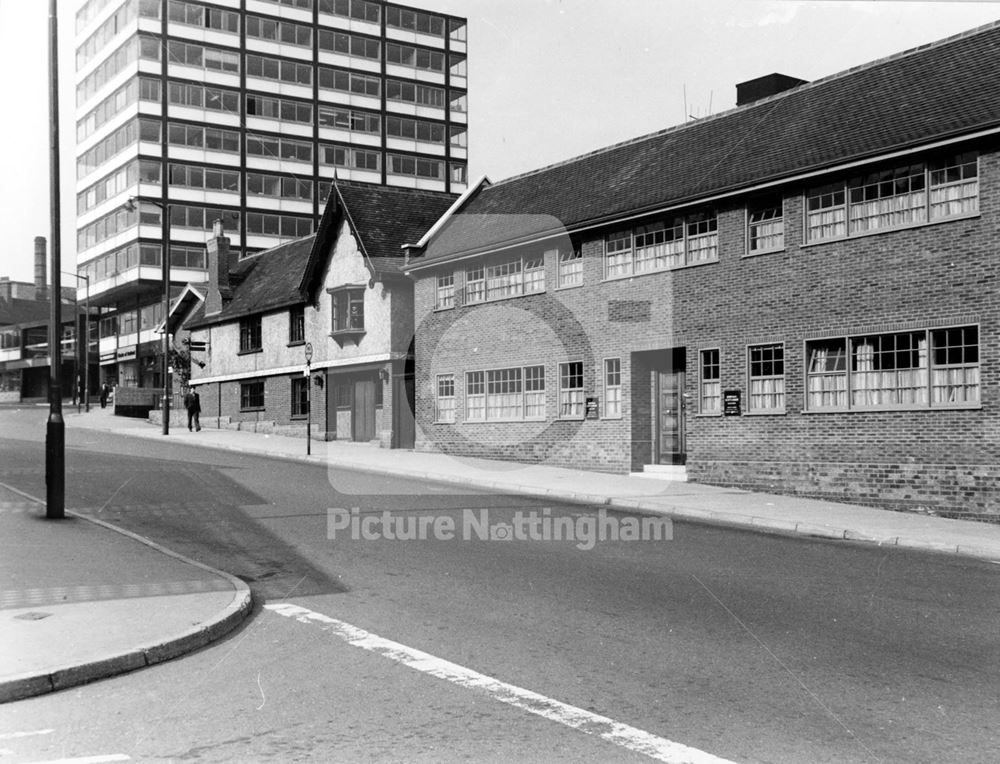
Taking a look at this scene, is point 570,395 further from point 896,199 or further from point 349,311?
point 349,311

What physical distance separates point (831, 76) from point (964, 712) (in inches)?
790

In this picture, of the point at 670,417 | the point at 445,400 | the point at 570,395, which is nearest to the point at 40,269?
the point at 445,400

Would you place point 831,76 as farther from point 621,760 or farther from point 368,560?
point 621,760

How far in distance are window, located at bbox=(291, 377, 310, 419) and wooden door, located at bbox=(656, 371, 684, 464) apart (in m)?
18.8

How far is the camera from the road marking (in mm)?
5008

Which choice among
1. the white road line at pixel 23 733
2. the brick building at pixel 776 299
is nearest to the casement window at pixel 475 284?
the brick building at pixel 776 299

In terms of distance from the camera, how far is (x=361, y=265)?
3478cm

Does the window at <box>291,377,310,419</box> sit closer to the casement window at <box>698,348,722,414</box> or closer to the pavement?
the pavement

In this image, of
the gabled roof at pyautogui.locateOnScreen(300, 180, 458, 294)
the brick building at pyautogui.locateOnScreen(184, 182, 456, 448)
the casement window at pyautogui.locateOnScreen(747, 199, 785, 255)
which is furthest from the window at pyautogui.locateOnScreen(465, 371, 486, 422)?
the casement window at pyautogui.locateOnScreen(747, 199, 785, 255)

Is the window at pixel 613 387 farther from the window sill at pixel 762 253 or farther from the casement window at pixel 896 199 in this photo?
the casement window at pixel 896 199

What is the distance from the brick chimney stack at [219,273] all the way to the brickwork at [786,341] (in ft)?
68.1

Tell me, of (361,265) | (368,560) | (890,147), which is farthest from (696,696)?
(361,265)

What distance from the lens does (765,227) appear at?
834 inches

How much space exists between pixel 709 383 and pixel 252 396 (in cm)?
2546
